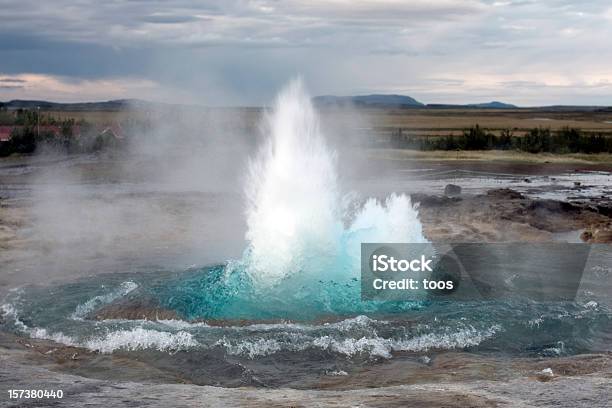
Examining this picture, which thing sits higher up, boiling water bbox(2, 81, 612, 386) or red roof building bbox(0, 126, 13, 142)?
red roof building bbox(0, 126, 13, 142)

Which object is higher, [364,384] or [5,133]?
[5,133]

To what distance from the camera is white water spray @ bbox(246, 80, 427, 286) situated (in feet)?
34.8

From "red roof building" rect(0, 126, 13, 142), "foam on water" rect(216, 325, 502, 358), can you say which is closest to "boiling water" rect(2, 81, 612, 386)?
"foam on water" rect(216, 325, 502, 358)

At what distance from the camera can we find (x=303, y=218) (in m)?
11.3

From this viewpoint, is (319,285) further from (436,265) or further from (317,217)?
(436,265)

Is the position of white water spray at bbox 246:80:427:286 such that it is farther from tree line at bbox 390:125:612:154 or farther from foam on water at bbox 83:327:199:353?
tree line at bbox 390:125:612:154

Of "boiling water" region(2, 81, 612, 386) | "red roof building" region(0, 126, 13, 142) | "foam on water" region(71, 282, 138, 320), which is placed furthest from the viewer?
"red roof building" region(0, 126, 13, 142)

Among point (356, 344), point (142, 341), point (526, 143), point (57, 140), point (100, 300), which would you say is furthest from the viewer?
point (526, 143)

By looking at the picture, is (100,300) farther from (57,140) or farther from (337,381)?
(57,140)

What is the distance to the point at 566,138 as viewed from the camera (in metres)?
43.8

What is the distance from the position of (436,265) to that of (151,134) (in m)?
33.8

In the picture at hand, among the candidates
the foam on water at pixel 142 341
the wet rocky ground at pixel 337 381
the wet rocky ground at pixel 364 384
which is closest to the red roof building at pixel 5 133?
the wet rocky ground at pixel 337 381

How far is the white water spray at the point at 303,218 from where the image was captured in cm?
1062

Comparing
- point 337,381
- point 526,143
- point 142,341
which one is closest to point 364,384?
point 337,381
